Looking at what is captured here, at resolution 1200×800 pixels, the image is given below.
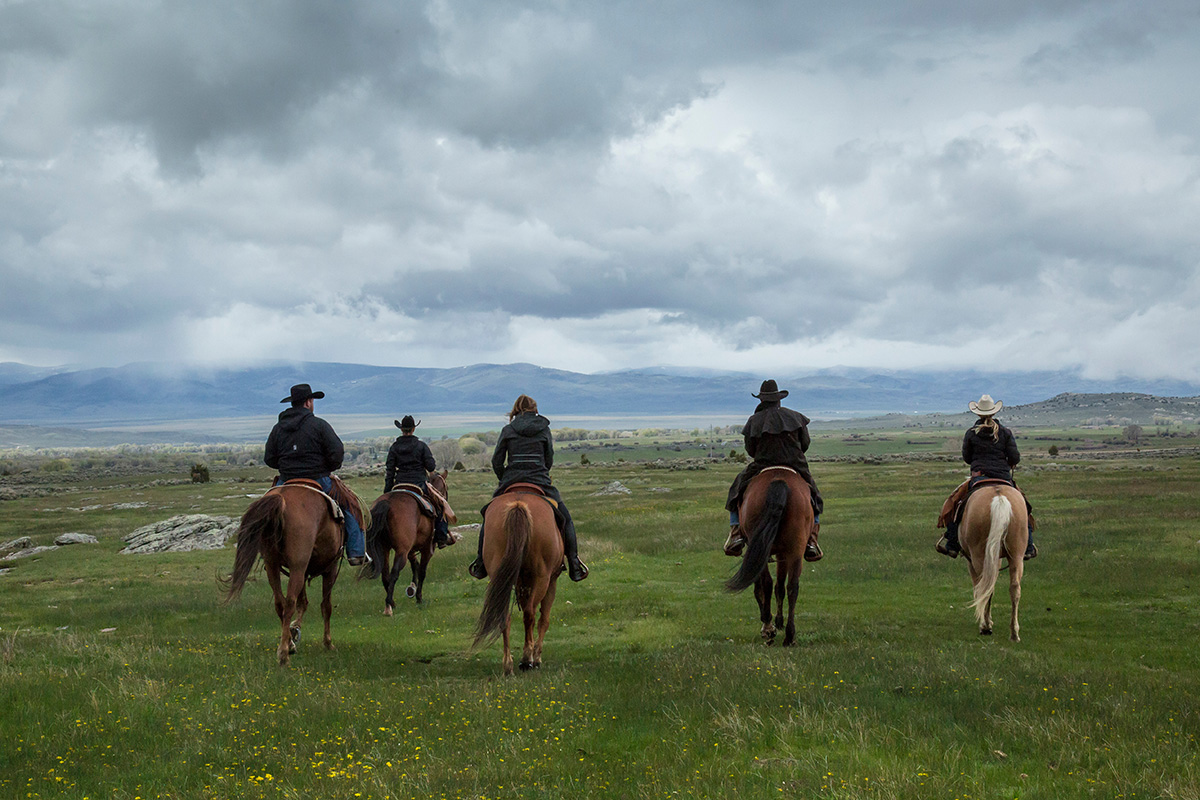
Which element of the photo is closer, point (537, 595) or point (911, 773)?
point (911, 773)

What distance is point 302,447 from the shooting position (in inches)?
533

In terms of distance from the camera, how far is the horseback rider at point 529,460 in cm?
1281

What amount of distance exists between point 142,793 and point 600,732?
3.97 metres

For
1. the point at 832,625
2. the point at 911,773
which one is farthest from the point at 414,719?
the point at 832,625

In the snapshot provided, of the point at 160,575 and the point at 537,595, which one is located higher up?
the point at 537,595

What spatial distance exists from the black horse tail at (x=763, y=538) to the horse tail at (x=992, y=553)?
3.72m

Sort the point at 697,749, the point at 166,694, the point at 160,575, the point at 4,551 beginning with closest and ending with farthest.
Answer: the point at 697,749 → the point at 166,694 → the point at 160,575 → the point at 4,551

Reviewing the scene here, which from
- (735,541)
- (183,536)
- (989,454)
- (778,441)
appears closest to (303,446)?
(735,541)

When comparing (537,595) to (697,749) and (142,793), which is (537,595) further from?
(142,793)

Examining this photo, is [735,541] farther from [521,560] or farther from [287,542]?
[287,542]

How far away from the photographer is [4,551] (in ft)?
114

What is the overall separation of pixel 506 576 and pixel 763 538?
13.9 feet

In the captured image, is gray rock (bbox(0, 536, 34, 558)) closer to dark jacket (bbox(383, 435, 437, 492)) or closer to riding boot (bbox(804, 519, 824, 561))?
dark jacket (bbox(383, 435, 437, 492))

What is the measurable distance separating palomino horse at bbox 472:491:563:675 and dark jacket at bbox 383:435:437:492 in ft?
21.1
